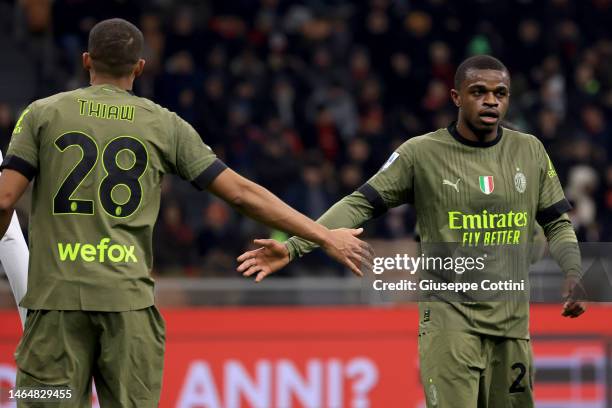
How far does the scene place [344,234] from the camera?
19.7 ft

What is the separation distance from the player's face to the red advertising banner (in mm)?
4589

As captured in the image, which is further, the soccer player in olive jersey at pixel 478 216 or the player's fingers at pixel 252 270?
the soccer player in olive jersey at pixel 478 216

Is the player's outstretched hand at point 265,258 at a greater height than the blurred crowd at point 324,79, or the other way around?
the blurred crowd at point 324,79

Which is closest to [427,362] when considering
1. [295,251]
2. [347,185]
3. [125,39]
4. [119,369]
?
[295,251]

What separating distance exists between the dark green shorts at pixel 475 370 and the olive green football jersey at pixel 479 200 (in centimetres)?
7

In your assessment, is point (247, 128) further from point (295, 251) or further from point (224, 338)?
point (295, 251)

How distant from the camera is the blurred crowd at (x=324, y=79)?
577 inches

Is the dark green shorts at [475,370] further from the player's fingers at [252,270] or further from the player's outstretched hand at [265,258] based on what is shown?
the player's fingers at [252,270]

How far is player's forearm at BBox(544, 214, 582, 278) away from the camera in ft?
22.1

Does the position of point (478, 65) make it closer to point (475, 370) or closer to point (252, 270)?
point (475, 370)

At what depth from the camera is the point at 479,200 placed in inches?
263

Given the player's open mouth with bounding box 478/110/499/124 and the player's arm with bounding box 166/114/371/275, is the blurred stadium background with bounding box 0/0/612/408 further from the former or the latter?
the player's arm with bounding box 166/114/371/275

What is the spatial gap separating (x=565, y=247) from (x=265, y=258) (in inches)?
64.3

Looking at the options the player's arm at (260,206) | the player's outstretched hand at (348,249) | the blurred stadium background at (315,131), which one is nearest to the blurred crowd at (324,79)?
the blurred stadium background at (315,131)
